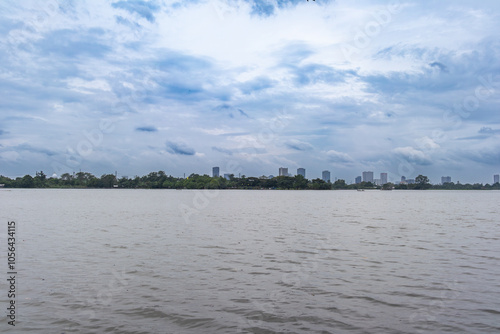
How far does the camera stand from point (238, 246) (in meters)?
24.1

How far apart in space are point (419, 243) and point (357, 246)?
15.9ft

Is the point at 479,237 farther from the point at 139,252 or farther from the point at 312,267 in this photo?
the point at 139,252

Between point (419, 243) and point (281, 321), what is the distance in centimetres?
1819

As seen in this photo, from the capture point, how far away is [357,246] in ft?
79.8

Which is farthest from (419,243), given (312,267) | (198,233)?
(198,233)

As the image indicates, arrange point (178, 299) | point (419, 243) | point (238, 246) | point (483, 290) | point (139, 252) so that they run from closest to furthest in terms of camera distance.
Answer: point (178, 299) → point (483, 290) → point (139, 252) → point (238, 246) → point (419, 243)

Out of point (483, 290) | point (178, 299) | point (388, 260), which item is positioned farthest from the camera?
point (388, 260)

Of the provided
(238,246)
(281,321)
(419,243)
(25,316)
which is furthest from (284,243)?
(25,316)

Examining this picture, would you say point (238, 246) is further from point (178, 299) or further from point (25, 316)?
point (25, 316)

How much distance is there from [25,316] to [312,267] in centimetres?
1187

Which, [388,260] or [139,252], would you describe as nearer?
[388,260]

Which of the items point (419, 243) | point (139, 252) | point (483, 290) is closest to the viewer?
point (483, 290)

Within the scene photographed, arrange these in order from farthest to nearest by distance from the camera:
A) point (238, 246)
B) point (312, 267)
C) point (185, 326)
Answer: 1. point (238, 246)
2. point (312, 267)
3. point (185, 326)

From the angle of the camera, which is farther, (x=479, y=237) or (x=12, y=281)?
(x=479, y=237)
